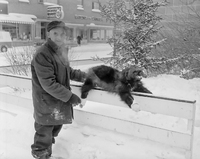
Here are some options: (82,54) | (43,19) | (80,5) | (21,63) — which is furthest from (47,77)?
(80,5)

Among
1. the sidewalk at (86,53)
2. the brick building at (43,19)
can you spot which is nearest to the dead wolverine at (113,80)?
the sidewalk at (86,53)

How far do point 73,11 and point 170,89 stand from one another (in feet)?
110

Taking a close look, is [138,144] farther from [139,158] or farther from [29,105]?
[29,105]

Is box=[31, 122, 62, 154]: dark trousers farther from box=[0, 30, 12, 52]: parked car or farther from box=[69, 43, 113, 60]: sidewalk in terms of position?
box=[0, 30, 12, 52]: parked car

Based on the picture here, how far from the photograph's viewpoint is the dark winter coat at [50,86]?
3.02m

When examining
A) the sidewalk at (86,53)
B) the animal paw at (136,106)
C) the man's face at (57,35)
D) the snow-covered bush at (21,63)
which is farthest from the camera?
the sidewalk at (86,53)

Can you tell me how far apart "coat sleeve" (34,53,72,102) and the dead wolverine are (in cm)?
101

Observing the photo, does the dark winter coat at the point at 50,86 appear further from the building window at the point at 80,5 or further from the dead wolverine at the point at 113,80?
the building window at the point at 80,5

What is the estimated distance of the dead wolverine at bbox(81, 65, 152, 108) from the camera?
3.89 metres

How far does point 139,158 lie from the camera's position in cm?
343

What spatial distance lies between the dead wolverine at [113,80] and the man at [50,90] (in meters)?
0.78

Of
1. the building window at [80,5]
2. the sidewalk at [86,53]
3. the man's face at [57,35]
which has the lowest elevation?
the sidewalk at [86,53]

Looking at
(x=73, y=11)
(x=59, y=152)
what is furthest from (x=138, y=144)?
(x=73, y=11)

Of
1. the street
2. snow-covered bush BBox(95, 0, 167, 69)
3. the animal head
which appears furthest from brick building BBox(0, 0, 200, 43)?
the animal head
